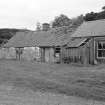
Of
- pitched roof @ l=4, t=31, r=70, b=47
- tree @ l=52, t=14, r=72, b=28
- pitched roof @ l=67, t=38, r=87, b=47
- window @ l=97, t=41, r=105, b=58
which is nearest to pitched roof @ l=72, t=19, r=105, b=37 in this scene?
pitched roof @ l=67, t=38, r=87, b=47

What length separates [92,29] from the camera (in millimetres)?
35500

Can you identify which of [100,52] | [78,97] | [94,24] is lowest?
[78,97]

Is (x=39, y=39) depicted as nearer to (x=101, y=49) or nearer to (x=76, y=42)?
(x=76, y=42)

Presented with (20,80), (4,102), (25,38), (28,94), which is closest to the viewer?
(4,102)

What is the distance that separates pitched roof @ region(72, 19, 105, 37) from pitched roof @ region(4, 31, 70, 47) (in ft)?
8.06

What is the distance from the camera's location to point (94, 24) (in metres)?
36.9

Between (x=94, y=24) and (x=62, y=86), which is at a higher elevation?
(x=94, y=24)

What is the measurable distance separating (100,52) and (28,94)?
20443mm

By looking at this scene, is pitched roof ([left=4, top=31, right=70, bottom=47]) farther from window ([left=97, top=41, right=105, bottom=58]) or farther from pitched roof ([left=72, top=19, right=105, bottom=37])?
window ([left=97, top=41, right=105, bottom=58])

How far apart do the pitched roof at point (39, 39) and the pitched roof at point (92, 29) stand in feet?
8.06

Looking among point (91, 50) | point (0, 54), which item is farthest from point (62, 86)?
point (0, 54)

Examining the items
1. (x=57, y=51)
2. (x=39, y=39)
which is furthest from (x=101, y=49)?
(x=39, y=39)

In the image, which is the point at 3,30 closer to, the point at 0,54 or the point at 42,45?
the point at 0,54

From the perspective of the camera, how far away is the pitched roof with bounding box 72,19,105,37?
3376 cm
